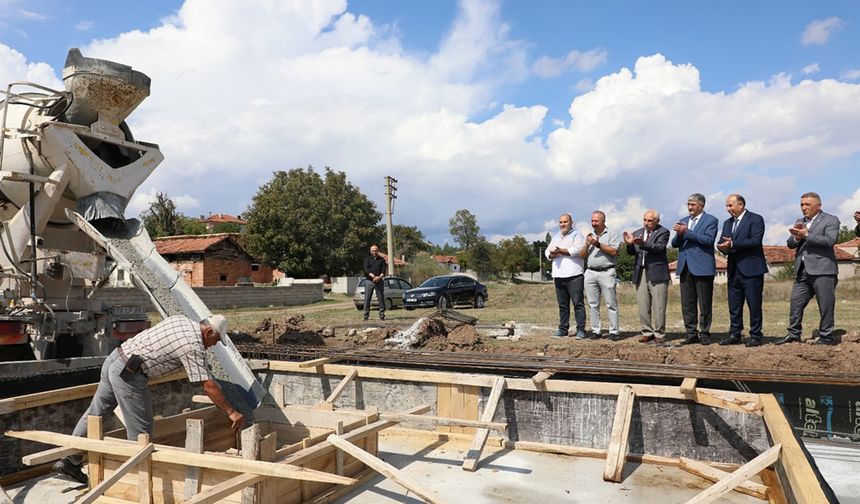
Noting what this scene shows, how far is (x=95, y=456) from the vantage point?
402cm

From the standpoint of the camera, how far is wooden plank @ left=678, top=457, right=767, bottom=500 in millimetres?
3971

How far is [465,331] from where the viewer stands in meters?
8.16

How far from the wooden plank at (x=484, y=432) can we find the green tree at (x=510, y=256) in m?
55.6

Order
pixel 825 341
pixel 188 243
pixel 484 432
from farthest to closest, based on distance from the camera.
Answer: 1. pixel 188 243
2. pixel 825 341
3. pixel 484 432

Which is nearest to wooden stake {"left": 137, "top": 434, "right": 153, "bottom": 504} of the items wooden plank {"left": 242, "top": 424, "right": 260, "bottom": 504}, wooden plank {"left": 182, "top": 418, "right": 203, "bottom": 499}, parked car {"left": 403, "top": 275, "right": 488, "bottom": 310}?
wooden plank {"left": 182, "top": 418, "right": 203, "bottom": 499}

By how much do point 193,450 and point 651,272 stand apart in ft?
19.0

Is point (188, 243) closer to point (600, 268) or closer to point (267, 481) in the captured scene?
point (600, 268)

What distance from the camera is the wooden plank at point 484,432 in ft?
15.1

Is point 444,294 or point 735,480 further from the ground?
point 444,294

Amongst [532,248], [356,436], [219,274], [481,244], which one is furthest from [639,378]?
[532,248]

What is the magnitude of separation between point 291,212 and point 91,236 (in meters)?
33.8

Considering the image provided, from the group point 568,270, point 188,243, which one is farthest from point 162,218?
point 568,270

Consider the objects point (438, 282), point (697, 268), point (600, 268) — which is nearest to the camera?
point (697, 268)

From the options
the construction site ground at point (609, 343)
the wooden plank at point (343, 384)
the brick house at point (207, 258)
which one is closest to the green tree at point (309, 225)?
the brick house at point (207, 258)
